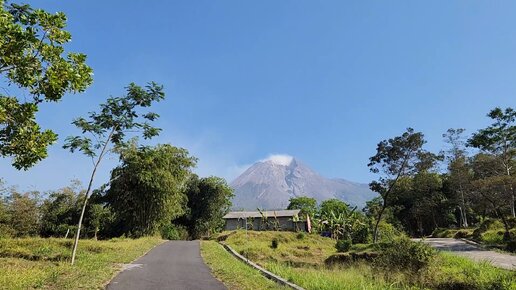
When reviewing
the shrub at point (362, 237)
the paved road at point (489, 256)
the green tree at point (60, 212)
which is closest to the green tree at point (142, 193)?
the green tree at point (60, 212)

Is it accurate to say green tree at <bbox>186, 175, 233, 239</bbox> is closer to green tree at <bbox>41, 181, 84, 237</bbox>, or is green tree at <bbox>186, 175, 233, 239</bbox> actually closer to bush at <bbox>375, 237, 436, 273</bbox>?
green tree at <bbox>41, 181, 84, 237</bbox>

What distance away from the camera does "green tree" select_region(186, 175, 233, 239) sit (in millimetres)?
53844

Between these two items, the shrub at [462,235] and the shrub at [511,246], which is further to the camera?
the shrub at [462,235]

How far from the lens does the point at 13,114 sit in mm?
7828

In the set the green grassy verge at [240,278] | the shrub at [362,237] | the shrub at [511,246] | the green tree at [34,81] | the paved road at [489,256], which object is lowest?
the green grassy verge at [240,278]

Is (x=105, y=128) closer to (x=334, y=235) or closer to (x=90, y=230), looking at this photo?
(x=90, y=230)

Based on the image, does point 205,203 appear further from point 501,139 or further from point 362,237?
point 501,139

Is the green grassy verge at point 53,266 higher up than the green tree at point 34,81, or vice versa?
the green tree at point 34,81

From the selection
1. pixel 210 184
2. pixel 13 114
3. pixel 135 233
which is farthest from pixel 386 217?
pixel 13 114

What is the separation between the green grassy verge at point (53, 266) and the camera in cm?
956

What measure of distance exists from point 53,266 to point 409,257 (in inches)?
482

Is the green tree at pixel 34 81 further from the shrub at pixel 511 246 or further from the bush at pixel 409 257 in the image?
the shrub at pixel 511 246

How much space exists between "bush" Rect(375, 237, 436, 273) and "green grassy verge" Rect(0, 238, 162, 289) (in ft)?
31.9

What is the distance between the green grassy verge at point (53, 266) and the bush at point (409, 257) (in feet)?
31.9
